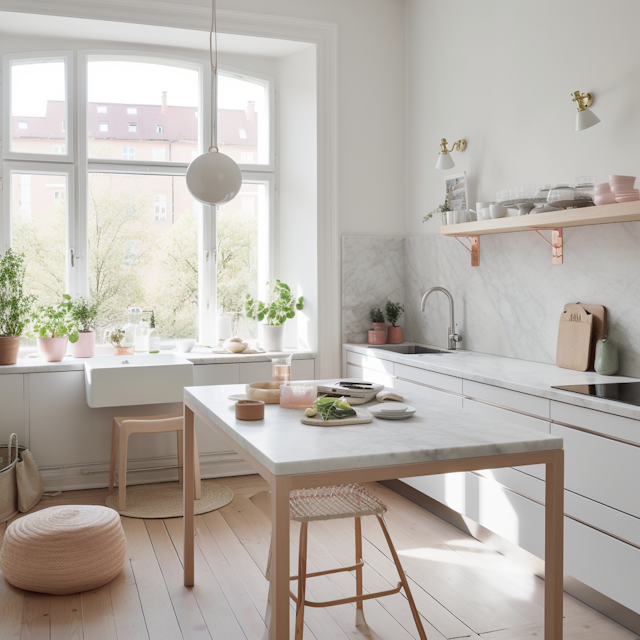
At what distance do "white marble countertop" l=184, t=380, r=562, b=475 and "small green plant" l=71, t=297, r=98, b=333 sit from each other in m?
2.43

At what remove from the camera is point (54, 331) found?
4320 millimetres

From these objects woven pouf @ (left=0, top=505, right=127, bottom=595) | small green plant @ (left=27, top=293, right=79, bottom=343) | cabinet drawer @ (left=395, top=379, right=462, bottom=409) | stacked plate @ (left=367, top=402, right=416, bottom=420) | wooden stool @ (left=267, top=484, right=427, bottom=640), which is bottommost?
woven pouf @ (left=0, top=505, right=127, bottom=595)

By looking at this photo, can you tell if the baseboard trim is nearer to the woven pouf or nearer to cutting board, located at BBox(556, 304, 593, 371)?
cutting board, located at BBox(556, 304, 593, 371)

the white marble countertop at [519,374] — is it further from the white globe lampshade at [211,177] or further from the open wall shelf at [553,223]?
the white globe lampshade at [211,177]

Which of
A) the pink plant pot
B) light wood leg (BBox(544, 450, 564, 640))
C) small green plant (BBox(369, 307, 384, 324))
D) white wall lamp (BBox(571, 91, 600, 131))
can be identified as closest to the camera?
light wood leg (BBox(544, 450, 564, 640))

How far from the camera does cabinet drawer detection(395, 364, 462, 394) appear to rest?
3496mm

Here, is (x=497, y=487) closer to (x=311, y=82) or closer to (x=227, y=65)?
(x=311, y=82)

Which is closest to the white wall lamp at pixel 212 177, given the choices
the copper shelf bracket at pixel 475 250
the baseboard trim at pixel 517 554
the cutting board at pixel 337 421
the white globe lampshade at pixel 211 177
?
the white globe lampshade at pixel 211 177

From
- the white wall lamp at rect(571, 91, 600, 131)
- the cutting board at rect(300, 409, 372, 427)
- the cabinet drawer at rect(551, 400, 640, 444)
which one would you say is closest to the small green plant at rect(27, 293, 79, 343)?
the cutting board at rect(300, 409, 372, 427)

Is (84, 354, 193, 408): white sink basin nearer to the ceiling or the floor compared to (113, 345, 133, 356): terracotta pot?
nearer to the floor

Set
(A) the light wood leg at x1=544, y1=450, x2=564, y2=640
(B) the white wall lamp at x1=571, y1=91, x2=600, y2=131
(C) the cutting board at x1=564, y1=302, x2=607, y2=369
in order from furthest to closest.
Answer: (C) the cutting board at x1=564, y1=302, x2=607, y2=369 → (B) the white wall lamp at x1=571, y1=91, x2=600, y2=131 → (A) the light wood leg at x1=544, y1=450, x2=564, y2=640

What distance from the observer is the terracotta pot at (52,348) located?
427 centimetres

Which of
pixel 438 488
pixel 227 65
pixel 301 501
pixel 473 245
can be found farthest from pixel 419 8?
pixel 301 501

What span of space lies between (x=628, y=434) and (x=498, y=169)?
197cm
